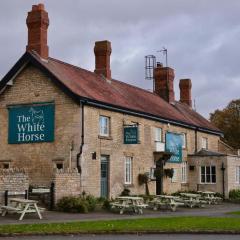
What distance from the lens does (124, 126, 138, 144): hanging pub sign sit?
30.7 m

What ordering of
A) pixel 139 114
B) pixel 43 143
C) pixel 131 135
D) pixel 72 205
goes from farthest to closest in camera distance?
pixel 139 114
pixel 131 135
pixel 43 143
pixel 72 205

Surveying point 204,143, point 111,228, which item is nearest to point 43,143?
point 111,228

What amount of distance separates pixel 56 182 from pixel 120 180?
5.99 metres

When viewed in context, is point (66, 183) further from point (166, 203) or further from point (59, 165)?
point (166, 203)

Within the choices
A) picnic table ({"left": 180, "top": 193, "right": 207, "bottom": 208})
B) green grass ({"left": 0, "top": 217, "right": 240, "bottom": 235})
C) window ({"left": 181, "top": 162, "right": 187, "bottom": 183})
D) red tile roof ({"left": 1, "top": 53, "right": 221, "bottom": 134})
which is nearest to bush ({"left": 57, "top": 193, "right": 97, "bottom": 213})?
red tile roof ({"left": 1, "top": 53, "right": 221, "bottom": 134})

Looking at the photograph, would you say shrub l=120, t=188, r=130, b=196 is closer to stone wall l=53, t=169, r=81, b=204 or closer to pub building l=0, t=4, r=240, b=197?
pub building l=0, t=4, r=240, b=197

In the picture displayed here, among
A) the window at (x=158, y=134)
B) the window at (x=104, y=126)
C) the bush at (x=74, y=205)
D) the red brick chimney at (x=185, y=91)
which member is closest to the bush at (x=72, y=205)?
the bush at (x=74, y=205)

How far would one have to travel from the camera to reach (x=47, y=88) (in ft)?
95.2

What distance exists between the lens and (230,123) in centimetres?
6269

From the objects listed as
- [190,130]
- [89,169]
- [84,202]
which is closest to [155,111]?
[190,130]

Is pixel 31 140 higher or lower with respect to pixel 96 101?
lower

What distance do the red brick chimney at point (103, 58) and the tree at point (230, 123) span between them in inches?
1179

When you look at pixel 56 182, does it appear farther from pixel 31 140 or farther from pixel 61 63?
pixel 61 63

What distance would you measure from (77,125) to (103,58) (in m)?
8.18
